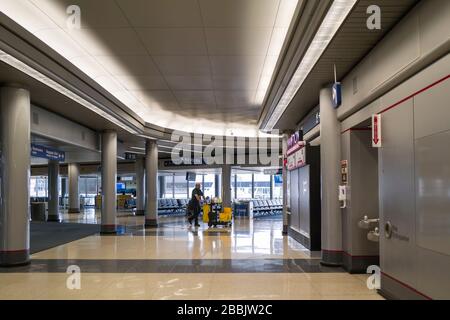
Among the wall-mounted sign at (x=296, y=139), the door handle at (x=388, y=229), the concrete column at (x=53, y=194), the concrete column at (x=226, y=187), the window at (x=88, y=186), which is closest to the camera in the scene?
the door handle at (x=388, y=229)

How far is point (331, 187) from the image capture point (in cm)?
721

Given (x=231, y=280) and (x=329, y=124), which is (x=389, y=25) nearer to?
(x=329, y=124)

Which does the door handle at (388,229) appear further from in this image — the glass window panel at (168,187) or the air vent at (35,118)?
the glass window panel at (168,187)

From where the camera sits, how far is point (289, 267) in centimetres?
704

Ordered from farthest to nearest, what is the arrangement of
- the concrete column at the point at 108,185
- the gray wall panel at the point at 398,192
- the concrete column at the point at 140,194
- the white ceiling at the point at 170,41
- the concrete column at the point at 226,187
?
the concrete column at the point at 140,194 < the concrete column at the point at 226,187 < the concrete column at the point at 108,185 < the white ceiling at the point at 170,41 < the gray wall panel at the point at 398,192

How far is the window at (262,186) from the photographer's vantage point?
108ft

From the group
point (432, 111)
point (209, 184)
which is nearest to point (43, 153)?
point (432, 111)

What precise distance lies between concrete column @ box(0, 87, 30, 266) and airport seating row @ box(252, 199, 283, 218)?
1545cm

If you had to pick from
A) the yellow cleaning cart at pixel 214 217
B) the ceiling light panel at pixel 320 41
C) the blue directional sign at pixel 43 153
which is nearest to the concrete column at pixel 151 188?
the yellow cleaning cart at pixel 214 217

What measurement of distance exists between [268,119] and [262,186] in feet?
72.4

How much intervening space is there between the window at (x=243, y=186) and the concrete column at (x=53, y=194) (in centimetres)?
1598

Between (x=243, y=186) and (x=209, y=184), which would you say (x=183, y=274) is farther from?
(x=209, y=184)

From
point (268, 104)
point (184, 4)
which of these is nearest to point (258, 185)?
point (268, 104)

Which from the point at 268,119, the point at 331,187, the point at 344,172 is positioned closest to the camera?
the point at 344,172
